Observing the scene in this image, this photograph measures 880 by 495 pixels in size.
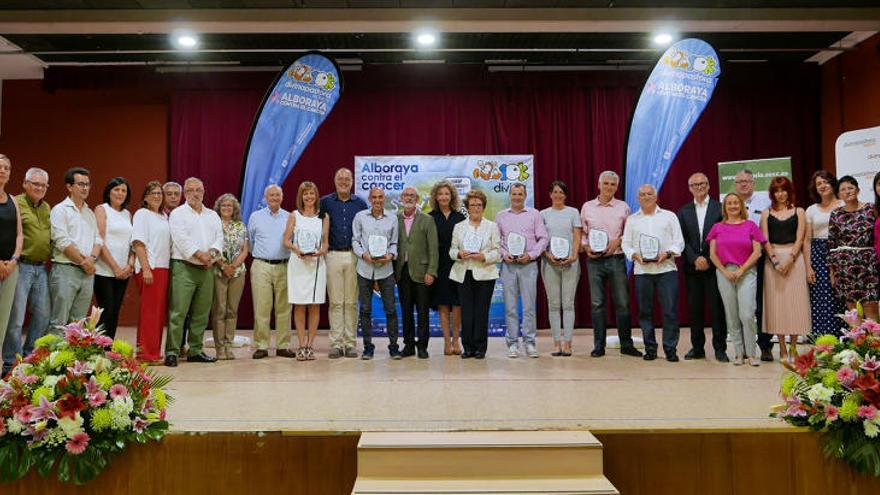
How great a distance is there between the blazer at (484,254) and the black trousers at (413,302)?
253 millimetres

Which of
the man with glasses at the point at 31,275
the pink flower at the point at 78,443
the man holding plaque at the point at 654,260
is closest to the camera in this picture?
the pink flower at the point at 78,443

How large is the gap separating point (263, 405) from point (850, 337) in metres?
2.56

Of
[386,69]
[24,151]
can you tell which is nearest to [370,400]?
[386,69]

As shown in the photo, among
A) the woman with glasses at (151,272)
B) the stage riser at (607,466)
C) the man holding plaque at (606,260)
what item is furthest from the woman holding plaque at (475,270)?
the stage riser at (607,466)

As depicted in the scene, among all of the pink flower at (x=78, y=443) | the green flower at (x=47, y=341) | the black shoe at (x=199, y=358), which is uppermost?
the green flower at (x=47, y=341)

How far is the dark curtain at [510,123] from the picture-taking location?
7457mm

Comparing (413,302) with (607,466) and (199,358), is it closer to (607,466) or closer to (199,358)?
(199,358)

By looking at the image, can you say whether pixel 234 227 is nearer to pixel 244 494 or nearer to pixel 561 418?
pixel 244 494

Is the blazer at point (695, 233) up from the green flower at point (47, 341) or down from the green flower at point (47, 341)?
up

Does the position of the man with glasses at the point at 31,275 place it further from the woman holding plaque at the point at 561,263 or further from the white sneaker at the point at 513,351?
the woman holding plaque at the point at 561,263

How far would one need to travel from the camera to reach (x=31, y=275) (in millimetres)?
3963

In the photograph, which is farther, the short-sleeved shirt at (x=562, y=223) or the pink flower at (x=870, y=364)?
the short-sleeved shirt at (x=562, y=223)

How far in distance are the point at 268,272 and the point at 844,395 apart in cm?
373

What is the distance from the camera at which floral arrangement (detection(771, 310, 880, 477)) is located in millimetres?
2250
